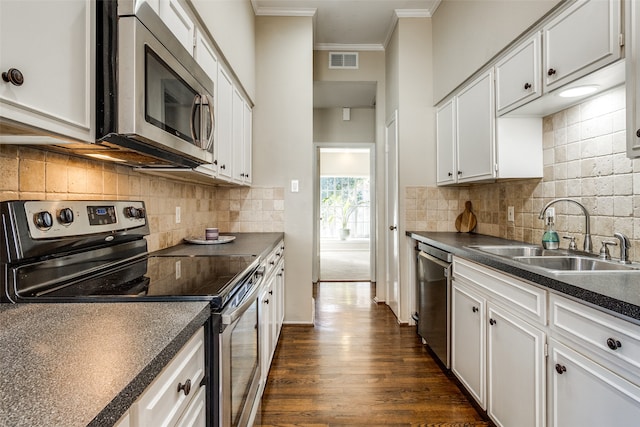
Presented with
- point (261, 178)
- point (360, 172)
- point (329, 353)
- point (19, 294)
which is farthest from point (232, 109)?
point (360, 172)

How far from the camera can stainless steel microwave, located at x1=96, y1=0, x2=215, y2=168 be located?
3.14ft

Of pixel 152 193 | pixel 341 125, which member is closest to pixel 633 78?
pixel 152 193

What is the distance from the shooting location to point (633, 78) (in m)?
1.17

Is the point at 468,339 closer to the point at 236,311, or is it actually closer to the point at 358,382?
the point at 358,382

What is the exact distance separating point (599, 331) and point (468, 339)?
967mm

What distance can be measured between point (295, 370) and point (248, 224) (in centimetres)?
135

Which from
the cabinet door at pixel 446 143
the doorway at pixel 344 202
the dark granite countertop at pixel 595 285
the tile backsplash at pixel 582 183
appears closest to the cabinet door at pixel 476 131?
the cabinet door at pixel 446 143

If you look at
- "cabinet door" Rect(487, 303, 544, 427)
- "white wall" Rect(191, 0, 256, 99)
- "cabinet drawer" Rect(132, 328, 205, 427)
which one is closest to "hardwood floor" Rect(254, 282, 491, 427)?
"cabinet door" Rect(487, 303, 544, 427)

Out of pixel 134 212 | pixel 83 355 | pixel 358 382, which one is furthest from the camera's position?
pixel 358 382

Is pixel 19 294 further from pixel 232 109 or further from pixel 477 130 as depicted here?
pixel 477 130

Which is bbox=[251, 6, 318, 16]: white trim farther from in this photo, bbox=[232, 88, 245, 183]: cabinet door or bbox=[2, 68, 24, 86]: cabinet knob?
bbox=[2, 68, 24, 86]: cabinet knob

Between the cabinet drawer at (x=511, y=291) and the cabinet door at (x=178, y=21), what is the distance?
69.9 inches

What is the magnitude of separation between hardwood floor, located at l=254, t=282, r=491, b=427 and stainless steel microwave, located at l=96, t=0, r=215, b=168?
139 centimetres

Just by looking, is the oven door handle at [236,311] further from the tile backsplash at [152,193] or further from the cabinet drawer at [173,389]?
the tile backsplash at [152,193]
